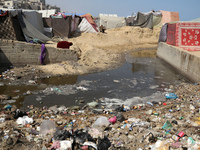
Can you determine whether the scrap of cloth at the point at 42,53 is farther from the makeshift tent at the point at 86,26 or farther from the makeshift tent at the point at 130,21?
the makeshift tent at the point at 130,21

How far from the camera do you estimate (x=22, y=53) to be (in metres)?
7.84

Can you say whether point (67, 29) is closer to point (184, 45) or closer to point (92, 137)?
point (184, 45)

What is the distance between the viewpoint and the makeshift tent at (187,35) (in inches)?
361

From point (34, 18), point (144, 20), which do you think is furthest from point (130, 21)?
point (34, 18)

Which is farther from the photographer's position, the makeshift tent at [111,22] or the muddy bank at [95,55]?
the makeshift tent at [111,22]

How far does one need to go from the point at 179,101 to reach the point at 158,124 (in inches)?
77.3

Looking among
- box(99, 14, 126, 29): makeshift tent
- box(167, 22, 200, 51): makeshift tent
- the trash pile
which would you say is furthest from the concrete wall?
box(99, 14, 126, 29): makeshift tent

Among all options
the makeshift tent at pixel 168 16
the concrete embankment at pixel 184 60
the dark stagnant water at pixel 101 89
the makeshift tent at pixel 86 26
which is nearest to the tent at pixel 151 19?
the makeshift tent at pixel 168 16

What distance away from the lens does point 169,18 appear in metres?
20.4

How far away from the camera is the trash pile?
3.09 metres

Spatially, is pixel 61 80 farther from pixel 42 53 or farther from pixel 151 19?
pixel 151 19

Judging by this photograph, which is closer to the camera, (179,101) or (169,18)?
(179,101)

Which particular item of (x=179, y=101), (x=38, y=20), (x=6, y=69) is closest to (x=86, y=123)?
(x=179, y=101)

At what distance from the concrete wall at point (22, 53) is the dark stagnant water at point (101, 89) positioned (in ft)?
4.96
